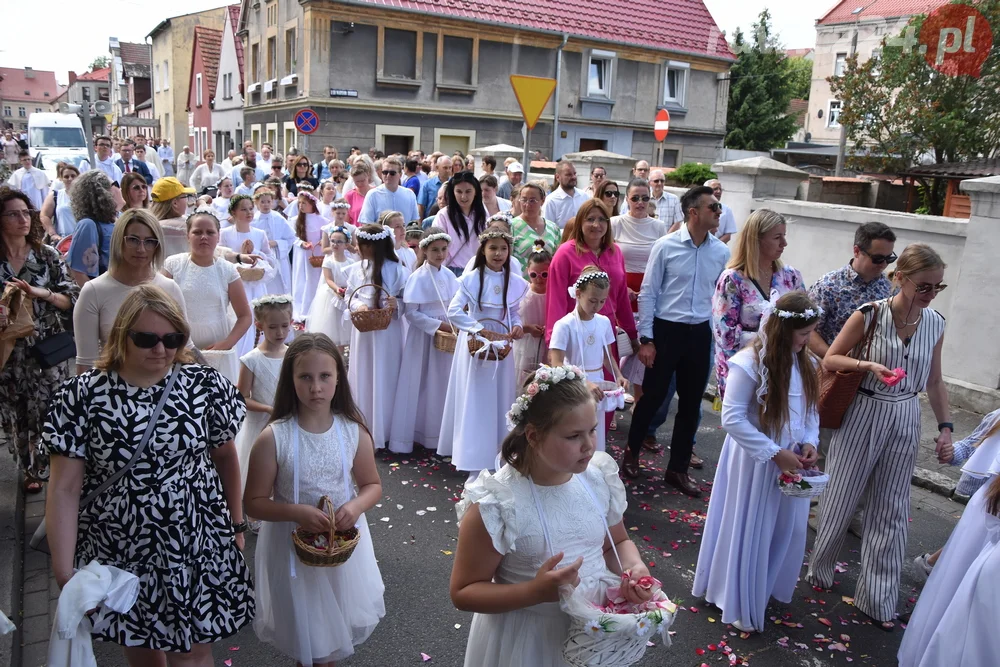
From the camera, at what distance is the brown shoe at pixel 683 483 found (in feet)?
19.1

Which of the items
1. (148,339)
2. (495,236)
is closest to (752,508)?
(495,236)

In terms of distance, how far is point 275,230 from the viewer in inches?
385

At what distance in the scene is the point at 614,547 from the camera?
266cm

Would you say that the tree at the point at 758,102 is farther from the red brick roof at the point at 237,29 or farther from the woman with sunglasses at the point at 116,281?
the woman with sunglasses at the point at 116,281

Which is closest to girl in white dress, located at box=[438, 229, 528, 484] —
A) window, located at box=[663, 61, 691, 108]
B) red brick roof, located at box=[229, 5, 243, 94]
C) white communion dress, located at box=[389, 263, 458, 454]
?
white communion dress, located at box=[389, 263, 458, 454]

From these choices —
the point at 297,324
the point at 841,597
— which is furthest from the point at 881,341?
the point at 297,324

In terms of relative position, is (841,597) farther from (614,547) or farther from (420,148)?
(420,148)

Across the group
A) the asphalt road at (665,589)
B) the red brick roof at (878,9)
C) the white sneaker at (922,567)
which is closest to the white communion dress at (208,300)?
the asphalt road at (665,589)

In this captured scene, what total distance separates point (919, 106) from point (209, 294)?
18.4m

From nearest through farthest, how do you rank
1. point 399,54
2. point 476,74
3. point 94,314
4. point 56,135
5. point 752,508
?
point 752,508, point 94,314, point 399,54, point 476,74, point 56,135

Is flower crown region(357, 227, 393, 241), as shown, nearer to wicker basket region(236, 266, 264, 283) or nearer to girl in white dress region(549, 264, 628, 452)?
wicker basket region(236, 266, 264, 283)

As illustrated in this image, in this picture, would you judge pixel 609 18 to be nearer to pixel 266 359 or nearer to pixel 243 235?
pixel 243 235

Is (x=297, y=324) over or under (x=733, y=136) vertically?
under

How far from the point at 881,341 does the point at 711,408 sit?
3.83 metres
